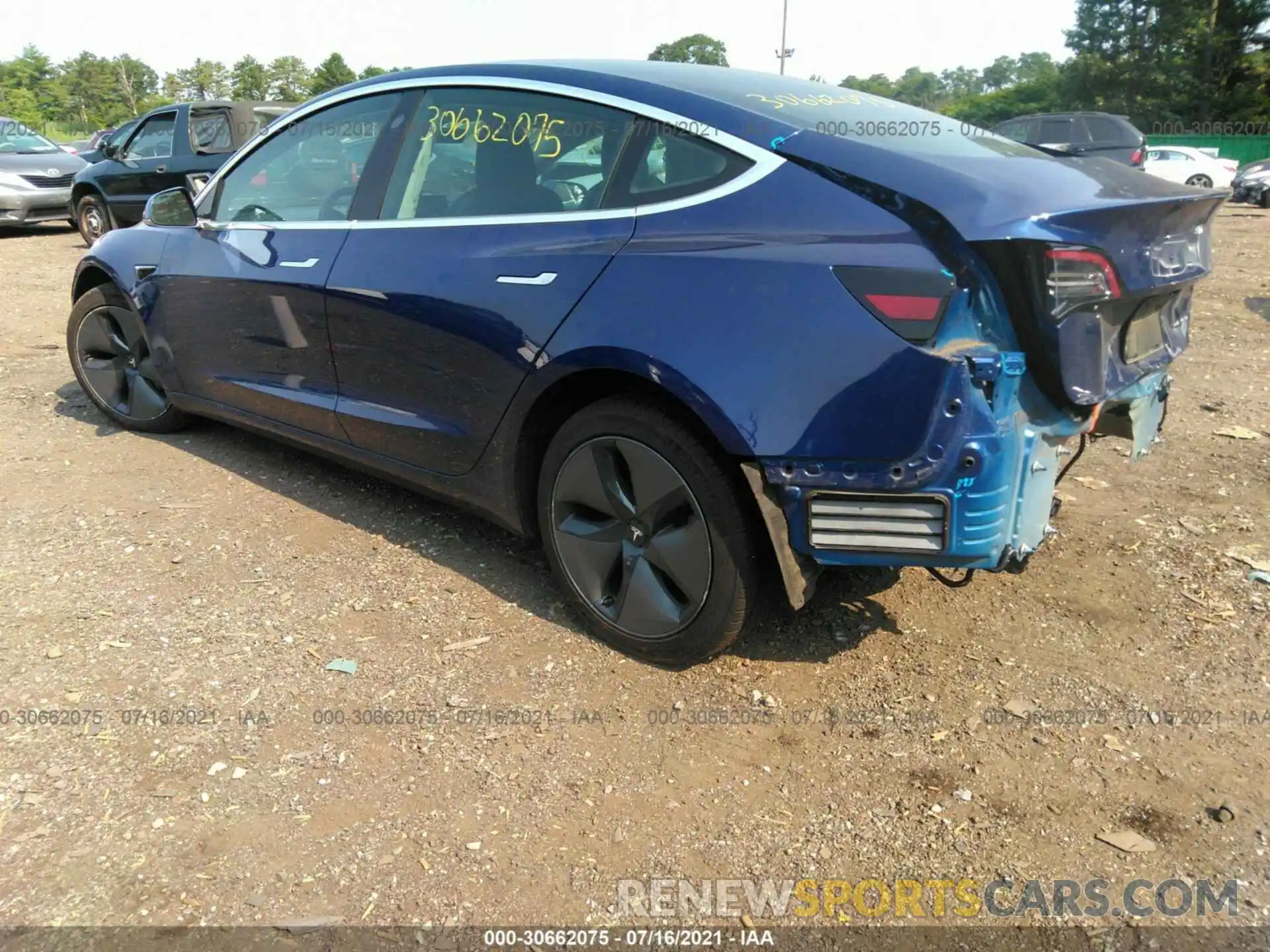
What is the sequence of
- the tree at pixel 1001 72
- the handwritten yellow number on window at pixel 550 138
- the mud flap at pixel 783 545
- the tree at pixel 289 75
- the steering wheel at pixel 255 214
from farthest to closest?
the tree at pixel 1001 72 → the tree at pixel 289 75 → the steering wheel at pixel 255 214 → the handwritten yellow number on window at pixel 550 138 → the mud flap at pixel 783 545

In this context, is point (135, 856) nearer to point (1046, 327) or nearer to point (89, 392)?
point (1046, 327)

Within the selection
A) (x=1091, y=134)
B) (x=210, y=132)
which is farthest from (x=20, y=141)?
(x=1091, y=134)

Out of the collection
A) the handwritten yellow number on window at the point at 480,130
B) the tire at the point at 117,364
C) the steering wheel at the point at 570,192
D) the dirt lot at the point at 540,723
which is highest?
the handwritten yellow number on window at the point at 480,130

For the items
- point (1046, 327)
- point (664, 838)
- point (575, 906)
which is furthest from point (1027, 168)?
point (575, 906)

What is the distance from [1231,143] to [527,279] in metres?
38.7

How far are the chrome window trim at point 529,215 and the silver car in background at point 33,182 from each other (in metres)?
10.7

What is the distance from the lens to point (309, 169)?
12.3ft

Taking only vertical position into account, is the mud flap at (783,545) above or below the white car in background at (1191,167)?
above

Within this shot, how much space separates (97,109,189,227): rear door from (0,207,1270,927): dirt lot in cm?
801

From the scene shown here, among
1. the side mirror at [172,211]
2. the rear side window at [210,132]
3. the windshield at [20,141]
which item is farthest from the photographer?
the windshield at [20,141]

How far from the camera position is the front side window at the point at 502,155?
9.13ft

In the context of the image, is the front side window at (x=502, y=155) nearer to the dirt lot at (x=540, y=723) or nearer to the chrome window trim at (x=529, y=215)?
the chrome window trim at (x=529, y=215)

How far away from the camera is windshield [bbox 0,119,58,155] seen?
1348 centimetres

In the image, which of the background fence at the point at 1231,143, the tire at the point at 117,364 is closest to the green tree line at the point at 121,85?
the background fence at the point at 1231,143
